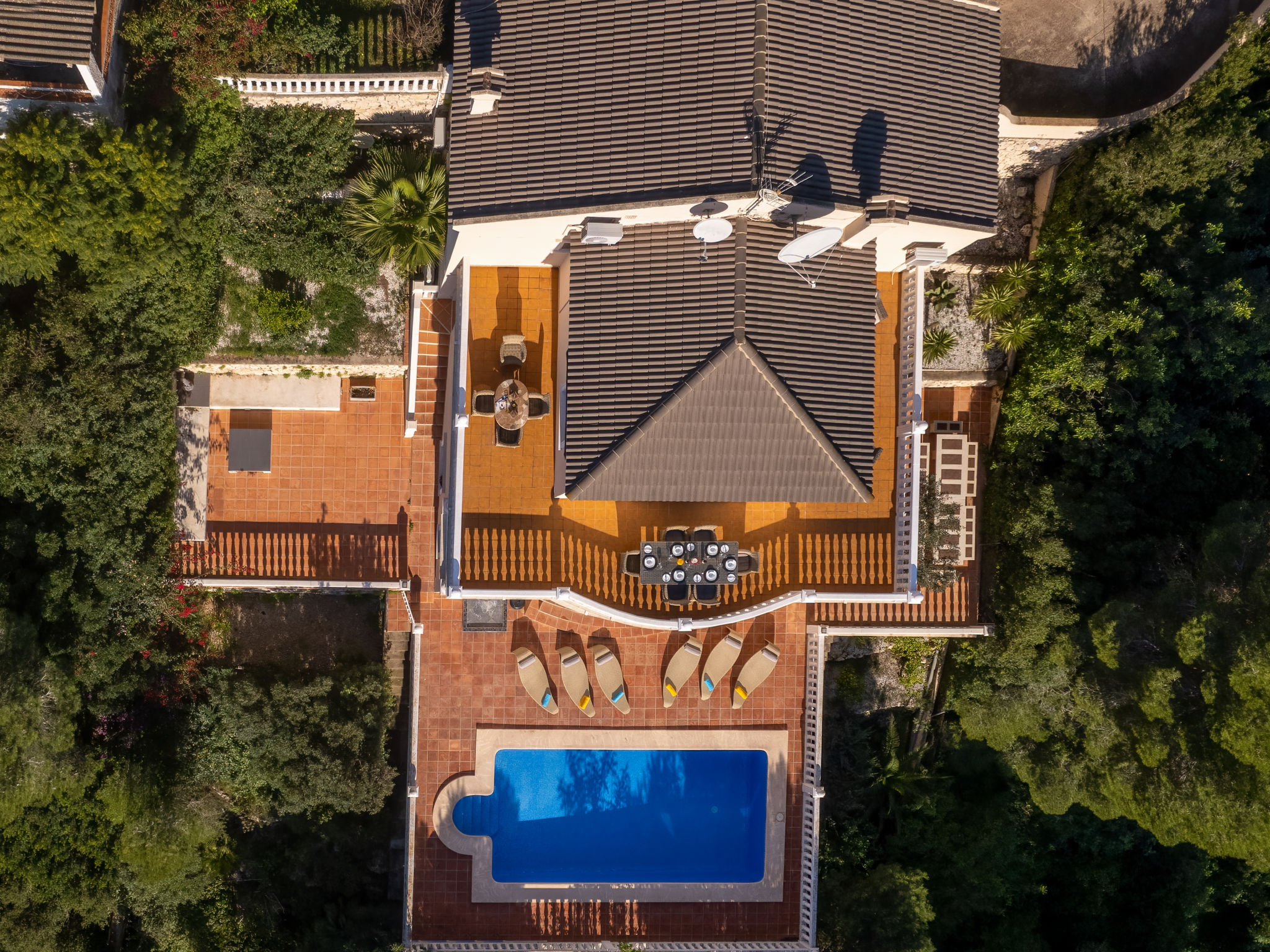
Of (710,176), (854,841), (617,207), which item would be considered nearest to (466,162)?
(617,207)

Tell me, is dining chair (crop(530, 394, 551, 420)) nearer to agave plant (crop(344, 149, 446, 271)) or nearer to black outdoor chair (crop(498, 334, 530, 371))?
black outdoor chair (crop(498, 334, 530, 371))

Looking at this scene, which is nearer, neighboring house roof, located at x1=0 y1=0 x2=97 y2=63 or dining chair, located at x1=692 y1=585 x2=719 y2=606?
neighboring house roof, located at x1=0 y1=0 x2=97 y2=63

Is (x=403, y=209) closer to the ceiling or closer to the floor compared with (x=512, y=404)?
closer to the ceiling

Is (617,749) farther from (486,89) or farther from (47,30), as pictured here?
(47,30)

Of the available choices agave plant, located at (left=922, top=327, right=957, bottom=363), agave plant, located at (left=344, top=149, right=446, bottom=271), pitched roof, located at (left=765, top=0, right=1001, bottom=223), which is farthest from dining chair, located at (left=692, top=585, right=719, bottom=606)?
agave plant, located at (left=344, top=149, right=446, bottom=271)

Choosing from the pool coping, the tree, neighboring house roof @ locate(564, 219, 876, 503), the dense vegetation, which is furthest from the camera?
the pool coping

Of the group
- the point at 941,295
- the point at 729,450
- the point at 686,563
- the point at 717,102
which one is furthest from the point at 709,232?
the point at 941,295

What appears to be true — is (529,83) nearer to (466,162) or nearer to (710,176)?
(466,162)
